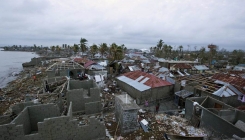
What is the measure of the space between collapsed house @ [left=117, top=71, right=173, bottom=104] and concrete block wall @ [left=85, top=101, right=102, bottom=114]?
5.82m

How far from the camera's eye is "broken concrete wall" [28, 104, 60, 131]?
968 cm

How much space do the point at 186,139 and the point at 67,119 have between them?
777 cm

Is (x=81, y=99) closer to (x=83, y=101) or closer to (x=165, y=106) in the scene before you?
(x=83, y=101)

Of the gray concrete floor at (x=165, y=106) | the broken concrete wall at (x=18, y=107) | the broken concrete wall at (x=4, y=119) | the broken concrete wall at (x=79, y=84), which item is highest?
the broken concrete wall at (x=79, y=84)

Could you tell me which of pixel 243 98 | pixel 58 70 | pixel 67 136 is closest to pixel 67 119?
pixel 67 136

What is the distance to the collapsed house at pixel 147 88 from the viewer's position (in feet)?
55.2

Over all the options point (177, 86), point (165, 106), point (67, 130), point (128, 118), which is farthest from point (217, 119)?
point (67, 130)

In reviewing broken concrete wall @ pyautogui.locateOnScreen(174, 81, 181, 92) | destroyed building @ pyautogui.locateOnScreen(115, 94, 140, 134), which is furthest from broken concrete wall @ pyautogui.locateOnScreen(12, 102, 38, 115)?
broken concrete wall @ pyautogui.locateOnScreen(174, 81, 181, 92)

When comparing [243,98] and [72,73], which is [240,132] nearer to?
[243,98]

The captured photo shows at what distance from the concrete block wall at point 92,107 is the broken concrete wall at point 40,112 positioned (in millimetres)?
2762

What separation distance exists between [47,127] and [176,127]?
9.18m

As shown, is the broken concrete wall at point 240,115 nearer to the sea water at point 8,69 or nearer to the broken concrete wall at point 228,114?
the broken concrete wall at point 228,114

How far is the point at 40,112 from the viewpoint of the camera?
9.80 m

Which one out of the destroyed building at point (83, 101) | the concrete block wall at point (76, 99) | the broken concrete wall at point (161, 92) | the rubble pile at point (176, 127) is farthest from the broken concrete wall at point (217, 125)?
the concrete block wall at point (76, 99)
